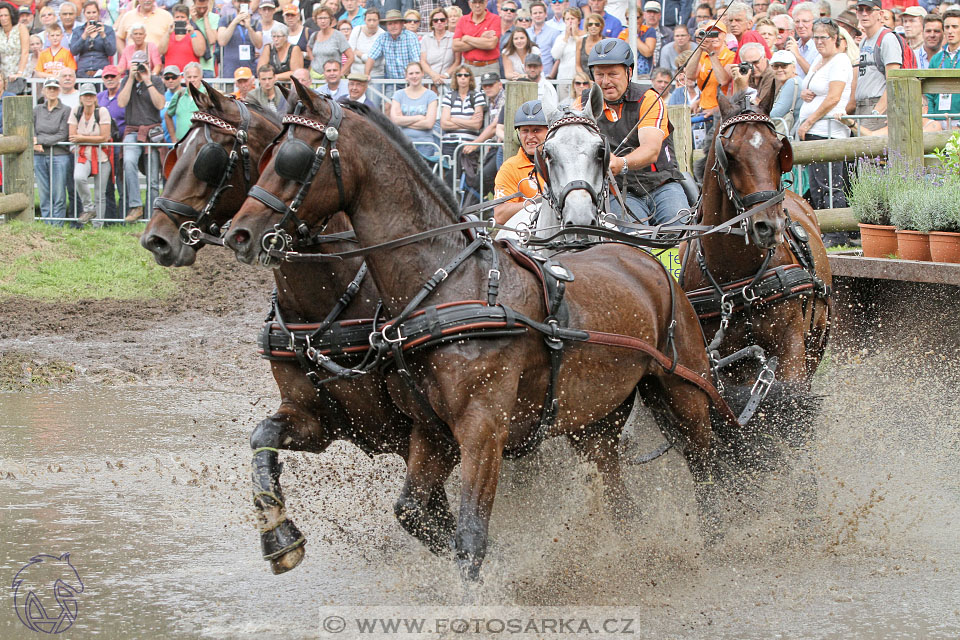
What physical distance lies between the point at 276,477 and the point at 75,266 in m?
8.49

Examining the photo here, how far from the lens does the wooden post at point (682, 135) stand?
9.98 metres

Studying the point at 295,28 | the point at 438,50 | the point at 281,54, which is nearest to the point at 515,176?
the point at 438,50

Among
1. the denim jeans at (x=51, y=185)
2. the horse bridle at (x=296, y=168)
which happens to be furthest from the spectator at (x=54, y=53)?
the horse bridle at (x=296, y=168)

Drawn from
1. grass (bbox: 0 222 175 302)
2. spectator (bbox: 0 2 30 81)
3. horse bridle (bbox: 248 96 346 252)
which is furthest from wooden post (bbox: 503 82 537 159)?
spectator (bbox: 0 2 30 81)

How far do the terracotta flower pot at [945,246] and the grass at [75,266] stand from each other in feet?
24.7

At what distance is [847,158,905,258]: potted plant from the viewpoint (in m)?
8.07

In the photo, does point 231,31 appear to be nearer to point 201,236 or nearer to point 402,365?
point 201,236

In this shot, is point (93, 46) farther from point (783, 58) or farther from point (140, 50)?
point (783, 58)

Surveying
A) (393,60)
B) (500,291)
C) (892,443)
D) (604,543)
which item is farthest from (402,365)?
(393,60)

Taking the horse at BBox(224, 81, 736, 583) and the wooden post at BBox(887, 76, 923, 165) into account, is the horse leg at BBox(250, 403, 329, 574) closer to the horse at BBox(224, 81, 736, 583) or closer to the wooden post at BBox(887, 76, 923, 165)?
the horse at BBox(224, 81, 736, 583)

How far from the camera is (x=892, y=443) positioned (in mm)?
7277

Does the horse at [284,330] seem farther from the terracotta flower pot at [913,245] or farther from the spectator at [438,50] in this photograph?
the spectator at [438,50]

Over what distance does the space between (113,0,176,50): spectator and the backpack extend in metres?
8.50

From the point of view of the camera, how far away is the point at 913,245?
25.4ft
